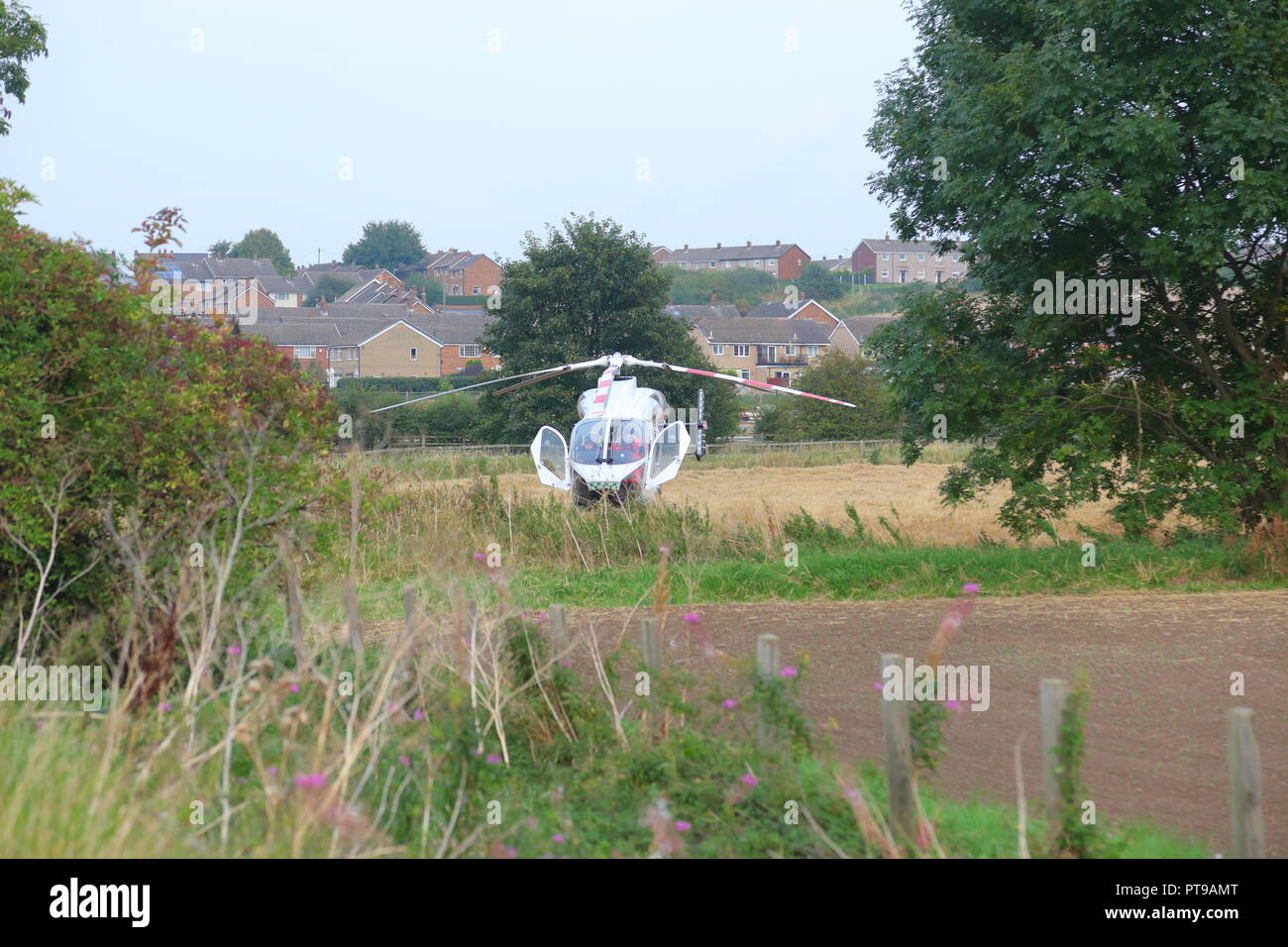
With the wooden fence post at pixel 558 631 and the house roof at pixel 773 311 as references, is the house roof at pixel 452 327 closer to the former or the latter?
the house roof at pixel 773 311

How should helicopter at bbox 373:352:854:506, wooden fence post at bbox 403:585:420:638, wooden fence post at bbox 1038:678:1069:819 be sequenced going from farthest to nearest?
helicopter at bbox 373:352:854:506
wooden fence post at bbox 403:585:420:638
wooden fence post at bbox 1038:678:1069:819

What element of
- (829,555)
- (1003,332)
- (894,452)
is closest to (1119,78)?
(1003,332)

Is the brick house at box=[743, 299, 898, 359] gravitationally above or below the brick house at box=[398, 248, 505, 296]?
below

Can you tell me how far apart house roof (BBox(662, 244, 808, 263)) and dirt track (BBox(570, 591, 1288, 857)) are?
5795 inches

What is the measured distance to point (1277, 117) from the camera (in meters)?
14.9

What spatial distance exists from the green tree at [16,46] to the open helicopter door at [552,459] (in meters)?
12.0

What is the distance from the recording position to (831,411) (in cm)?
5994

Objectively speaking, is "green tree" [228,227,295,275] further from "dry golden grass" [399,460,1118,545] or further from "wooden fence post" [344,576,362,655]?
"wooden fence post" [344,576,362,655]

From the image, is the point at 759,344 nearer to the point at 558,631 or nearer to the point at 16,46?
the point at 16,46

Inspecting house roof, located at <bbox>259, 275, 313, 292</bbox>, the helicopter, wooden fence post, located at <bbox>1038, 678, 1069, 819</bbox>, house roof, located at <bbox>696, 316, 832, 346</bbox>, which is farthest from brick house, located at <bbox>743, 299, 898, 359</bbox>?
wooden fence post, located at <bbox>1038, 678, 1069, 819</bbox>

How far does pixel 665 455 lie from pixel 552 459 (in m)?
2.10

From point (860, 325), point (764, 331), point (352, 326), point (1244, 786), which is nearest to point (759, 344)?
point (764, 331)

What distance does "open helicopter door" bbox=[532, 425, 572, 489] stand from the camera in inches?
943
